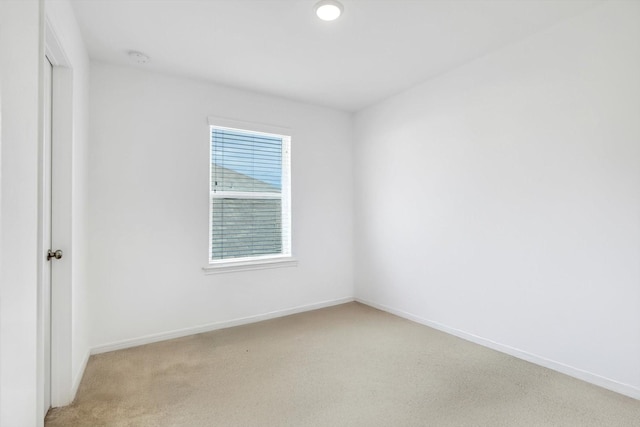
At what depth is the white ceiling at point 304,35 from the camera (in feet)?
7.37

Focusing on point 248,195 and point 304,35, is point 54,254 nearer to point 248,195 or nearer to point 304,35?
point 248,195

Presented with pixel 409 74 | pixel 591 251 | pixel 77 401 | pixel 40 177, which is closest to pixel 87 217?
pixel 77 401

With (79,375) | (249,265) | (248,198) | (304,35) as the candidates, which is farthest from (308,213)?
(79,375)

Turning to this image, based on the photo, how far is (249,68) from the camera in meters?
3.14

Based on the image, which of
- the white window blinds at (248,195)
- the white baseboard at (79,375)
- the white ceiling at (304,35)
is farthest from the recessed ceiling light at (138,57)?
the white baseboard at (79,375)

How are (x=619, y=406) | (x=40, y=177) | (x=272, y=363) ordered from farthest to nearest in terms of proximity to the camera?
(x=272, y=363) → (x=619, y=406) → (x=40, y=177)

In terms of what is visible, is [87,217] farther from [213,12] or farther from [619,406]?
[619,406]

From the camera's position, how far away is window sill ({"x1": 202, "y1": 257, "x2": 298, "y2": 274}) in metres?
3.46

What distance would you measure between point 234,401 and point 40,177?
168cm

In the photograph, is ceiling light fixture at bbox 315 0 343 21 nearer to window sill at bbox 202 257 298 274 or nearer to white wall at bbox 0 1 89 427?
white wall at bbox 0 1 89 427

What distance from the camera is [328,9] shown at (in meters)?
2.22

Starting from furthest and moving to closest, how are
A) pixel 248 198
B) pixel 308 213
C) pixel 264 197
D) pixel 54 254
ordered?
1. pixel 308 213
2. pixel 264 197
3. pixel 248 198
4. pixel 54 254

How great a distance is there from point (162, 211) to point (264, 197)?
1130mm

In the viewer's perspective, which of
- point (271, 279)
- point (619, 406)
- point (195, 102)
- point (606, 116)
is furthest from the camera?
point (271, 279)
